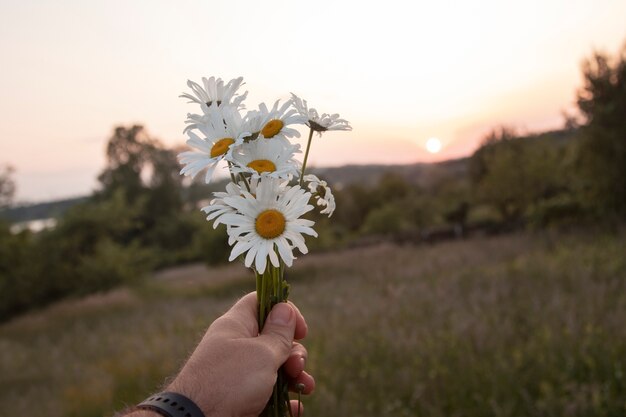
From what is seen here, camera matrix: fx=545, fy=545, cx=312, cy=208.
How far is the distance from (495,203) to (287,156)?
26636 mm

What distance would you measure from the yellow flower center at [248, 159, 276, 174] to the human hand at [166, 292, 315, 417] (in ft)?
1.39

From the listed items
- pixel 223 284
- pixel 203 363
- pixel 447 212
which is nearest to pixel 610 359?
pixel 203 363

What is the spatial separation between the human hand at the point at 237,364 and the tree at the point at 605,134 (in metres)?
17.7

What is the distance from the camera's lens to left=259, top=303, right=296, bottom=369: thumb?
4.94 feet

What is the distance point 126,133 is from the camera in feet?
168

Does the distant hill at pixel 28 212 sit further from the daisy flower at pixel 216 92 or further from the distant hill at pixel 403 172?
the daisy flower at pixel 216 92

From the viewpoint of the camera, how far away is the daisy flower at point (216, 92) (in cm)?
146

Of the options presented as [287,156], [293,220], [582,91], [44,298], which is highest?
[582,91]

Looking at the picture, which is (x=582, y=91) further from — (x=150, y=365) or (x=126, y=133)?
(x=126, y=133)

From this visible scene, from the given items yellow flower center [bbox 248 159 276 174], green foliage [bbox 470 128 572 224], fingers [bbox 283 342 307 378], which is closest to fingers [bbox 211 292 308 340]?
fingers [bbox 283 342 307 378]

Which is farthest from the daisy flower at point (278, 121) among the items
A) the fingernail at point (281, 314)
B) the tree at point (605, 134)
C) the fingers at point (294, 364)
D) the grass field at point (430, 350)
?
the tree at point (605, 134)

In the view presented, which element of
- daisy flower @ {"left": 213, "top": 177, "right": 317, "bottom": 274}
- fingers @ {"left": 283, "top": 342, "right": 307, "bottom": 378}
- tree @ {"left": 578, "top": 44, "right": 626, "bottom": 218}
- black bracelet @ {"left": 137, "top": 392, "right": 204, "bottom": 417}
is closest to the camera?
daisy flower @ {"left": 213, "top": 177, "right": 317, "bottom": 274}

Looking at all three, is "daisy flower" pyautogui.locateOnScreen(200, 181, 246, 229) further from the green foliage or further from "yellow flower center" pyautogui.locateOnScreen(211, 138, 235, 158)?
the green foliage

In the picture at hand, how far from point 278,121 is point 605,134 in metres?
18.1
